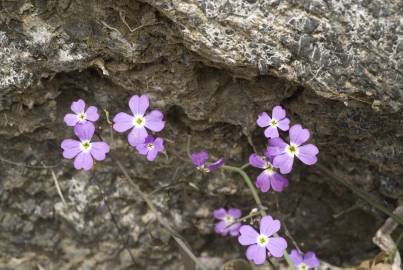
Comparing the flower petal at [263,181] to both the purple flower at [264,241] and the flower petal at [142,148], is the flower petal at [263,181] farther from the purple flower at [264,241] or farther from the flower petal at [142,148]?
the flower petal at [142,148]

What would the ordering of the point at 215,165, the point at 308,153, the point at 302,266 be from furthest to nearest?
the point at 302,266 → the point at 215,165 → the point at 308,153

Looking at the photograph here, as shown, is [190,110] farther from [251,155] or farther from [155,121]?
[251,155]

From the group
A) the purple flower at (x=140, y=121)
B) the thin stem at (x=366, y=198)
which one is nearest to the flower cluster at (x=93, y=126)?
the purple flower at (x=140, y=121)

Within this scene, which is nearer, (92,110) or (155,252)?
(92,110)

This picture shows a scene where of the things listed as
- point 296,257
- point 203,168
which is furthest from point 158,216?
point 296,257

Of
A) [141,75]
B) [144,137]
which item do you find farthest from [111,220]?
[141,75]

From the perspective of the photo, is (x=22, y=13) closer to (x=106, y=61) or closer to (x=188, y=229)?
(x=106, y=61)
